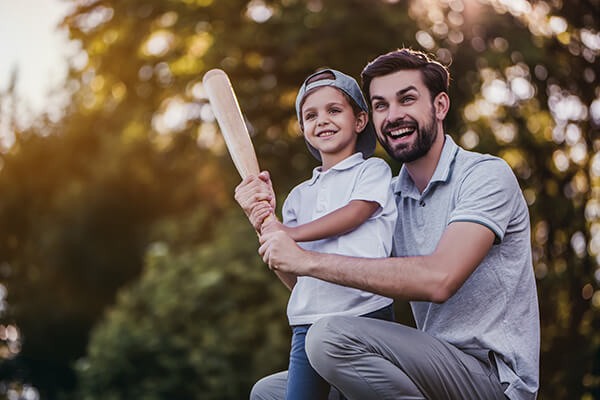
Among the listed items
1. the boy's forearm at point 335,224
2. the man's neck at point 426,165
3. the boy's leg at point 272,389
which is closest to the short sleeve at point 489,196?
the man's neck at point 426,165

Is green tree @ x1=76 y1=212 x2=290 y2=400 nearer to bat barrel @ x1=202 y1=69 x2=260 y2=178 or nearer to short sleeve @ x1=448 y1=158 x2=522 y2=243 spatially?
bat barrel @ x1=202 y1=69 x2=260 y2=178

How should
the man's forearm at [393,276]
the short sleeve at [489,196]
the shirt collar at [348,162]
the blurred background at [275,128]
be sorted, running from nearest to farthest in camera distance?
the man's forearm at [393,276]
the short sleeve at [489,196]
the shirt collar at [348,162]
the blurred background at [275,128]

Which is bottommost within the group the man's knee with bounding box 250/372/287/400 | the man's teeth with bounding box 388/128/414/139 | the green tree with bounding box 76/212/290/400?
the green tree with bounding box 76/212/290/400

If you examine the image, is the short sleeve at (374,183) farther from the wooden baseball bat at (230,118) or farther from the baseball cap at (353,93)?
the wooden baseball bat at (230,118)

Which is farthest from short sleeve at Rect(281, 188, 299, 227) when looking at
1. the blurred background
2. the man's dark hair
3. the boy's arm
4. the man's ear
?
the blurred background

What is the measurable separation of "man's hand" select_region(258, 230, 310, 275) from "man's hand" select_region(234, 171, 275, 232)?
0.21 meters

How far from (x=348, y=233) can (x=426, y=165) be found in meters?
0.43

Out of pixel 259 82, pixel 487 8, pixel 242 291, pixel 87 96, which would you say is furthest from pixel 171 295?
pixel 87 96

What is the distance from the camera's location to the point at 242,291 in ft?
27.5

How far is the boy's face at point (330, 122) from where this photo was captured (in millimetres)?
2490

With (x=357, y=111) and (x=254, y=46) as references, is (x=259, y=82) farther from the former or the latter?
(x=357, y=111)

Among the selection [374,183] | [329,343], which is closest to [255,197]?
[374,183]

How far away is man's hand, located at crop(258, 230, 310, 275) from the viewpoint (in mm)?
2078

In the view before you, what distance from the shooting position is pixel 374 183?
7.75 ft
